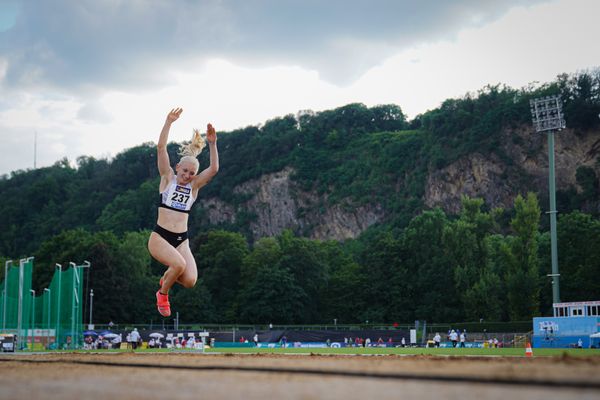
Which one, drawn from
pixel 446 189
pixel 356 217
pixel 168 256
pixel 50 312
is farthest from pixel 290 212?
pixel 168 256

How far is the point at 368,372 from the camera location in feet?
32.4

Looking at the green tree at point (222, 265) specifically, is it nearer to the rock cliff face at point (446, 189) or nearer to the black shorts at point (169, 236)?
the rock cliff face at point (446, 189)

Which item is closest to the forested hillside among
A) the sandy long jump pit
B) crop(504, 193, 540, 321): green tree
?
crop(504, 193, 540, 321): green tree

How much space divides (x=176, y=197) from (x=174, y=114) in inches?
79.3

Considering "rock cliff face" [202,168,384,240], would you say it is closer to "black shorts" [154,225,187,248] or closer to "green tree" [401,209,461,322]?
"green tree" [401,209,461,322]

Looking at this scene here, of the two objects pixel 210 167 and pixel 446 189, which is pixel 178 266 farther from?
pixel 446 189

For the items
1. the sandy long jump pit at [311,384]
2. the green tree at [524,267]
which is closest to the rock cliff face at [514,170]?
the green tree at [524,267]

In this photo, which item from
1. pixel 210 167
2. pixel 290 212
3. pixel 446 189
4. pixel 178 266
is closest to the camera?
pixel 178 266

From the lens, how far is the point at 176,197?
58.0ft

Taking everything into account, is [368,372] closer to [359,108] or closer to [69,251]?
[69,251]

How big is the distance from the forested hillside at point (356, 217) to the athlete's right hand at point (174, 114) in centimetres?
6862

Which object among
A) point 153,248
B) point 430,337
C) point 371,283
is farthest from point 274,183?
point 153,248

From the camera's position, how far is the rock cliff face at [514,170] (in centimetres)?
12000

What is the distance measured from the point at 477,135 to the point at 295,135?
163 ft
